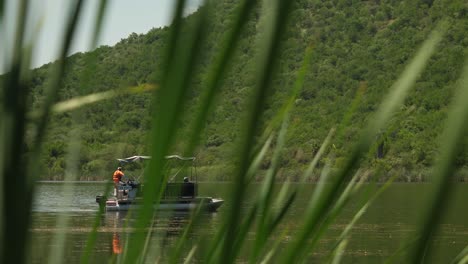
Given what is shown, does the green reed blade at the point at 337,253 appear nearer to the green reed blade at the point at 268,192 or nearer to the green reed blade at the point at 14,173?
the green reed blade at the point at 268,192

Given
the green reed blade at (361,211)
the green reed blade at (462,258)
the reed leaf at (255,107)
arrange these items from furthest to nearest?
the green reed blade at (361,211) < the green reed blade at (462,258) < the reed leaf at (255,107)

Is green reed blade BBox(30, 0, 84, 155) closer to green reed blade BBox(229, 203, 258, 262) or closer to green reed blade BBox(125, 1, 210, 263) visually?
green reed blade BBox(125, 1, 210, 263)

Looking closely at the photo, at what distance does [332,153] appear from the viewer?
48.0 inches

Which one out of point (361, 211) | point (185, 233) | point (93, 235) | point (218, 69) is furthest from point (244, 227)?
point (218, 69)

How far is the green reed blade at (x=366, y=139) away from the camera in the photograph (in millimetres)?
641

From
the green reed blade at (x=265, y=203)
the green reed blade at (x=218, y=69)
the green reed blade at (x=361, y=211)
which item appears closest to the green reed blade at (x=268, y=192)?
the green reed blade at (x=265, y=203)

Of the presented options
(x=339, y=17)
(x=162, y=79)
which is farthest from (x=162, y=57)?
(x=339, y=17)

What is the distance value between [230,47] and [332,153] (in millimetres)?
807

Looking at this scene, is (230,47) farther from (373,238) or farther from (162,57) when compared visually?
(373,238)

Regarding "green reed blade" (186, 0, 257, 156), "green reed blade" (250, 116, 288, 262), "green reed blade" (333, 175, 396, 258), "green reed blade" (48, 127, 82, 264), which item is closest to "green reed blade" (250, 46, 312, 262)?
"green reed blade" (250, 116, 288, 262)

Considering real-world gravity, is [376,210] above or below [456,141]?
below

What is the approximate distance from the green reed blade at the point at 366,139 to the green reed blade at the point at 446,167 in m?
A: 0.21

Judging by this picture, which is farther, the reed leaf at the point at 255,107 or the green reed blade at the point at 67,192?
the green reed blade at the point at 67,192

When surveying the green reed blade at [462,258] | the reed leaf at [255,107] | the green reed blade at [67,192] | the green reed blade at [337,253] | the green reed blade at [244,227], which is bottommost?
the green reed blade at [337,253]
